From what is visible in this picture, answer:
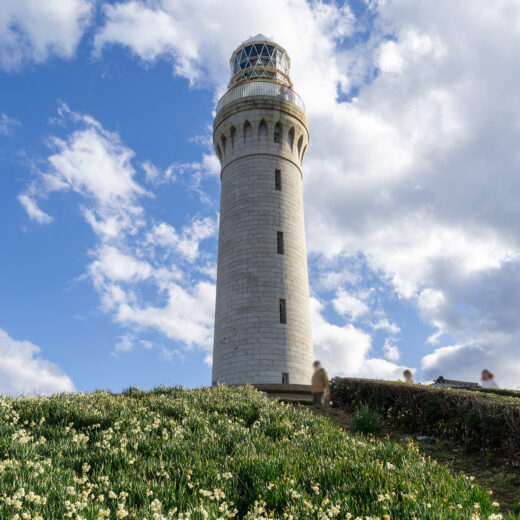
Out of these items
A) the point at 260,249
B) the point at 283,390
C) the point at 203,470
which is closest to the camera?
the point at 203,470

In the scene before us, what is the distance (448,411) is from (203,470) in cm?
735

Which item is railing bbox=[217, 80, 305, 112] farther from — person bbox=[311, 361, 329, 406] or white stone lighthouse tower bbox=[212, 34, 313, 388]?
person bbox=[311, 361, 329, 406]

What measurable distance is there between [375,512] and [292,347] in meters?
18.3

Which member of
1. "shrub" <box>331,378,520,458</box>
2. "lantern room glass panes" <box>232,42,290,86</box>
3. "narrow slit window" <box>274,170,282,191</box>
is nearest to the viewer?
"shrub" <box>331,378,520,458</box>

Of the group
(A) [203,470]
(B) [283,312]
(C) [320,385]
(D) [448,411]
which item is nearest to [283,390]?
(C) [320,385]

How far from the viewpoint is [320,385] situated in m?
17.7

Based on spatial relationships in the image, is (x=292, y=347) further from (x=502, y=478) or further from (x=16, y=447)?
(x=16, y=447)

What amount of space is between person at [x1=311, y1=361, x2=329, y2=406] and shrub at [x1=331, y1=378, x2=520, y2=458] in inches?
26.8

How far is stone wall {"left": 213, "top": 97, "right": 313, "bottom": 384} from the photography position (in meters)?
24.9

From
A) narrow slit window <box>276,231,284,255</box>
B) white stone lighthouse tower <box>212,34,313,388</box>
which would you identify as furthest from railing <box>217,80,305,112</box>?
narrow slit window <box>276,231,284,255</box>

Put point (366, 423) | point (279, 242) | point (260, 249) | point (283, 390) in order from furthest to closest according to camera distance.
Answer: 1. point (279, 242)
2. point (260, 249)
3. point (283, 390)
4. point (366, 423)

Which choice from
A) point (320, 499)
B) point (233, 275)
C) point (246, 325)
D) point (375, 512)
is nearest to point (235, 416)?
point (320, 499)

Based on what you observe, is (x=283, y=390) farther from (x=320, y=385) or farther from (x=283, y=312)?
(x=283, y=312)

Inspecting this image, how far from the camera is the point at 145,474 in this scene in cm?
820
